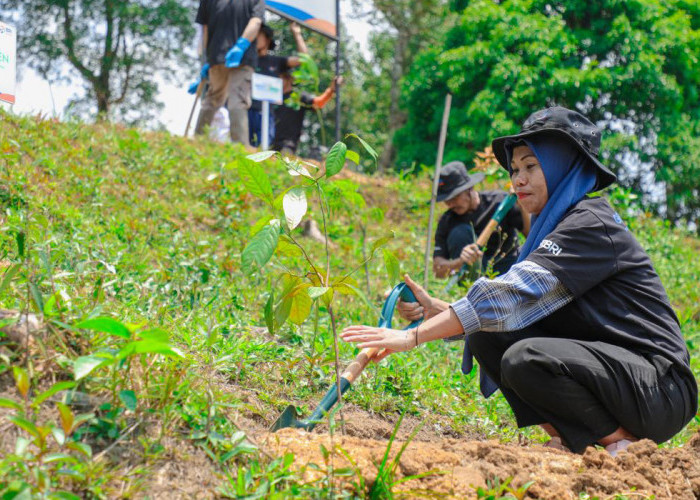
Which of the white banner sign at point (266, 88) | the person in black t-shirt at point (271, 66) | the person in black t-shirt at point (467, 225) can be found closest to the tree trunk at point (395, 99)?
the person in black t-shirt at point (271, 66)

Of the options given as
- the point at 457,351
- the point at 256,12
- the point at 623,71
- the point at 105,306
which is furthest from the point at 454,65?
the point at 105,306

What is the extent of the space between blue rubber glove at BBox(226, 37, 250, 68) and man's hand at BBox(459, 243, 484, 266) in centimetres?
330

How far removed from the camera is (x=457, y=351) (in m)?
4.10

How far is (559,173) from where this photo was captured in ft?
8.35

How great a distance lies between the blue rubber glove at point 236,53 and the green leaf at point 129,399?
5585mm

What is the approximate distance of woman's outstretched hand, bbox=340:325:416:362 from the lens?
7.14 feet

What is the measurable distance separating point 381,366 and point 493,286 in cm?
109

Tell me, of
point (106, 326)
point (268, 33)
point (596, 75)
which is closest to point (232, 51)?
point (268, 33)

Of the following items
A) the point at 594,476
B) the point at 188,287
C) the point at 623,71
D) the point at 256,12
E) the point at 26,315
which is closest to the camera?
the point at 26,315

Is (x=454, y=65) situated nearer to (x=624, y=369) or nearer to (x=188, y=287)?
(x=188, y=287)

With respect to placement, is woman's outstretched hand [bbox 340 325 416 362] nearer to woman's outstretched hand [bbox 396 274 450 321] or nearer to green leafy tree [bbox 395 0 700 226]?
woman's outstretched hand [bbox 396 274 450 321]

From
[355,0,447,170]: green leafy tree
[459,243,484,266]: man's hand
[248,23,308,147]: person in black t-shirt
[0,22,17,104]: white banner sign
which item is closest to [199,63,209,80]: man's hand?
[248,23,308,147]: person in black t-shirt

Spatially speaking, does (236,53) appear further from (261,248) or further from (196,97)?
(261,248)

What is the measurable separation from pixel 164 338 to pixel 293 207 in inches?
23.0
